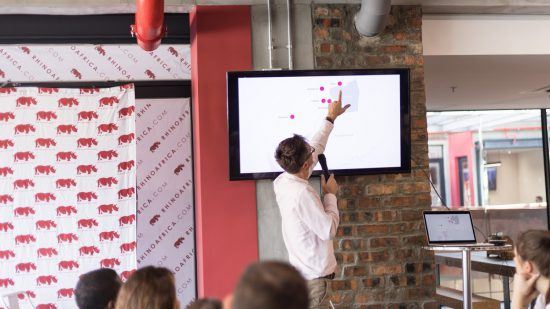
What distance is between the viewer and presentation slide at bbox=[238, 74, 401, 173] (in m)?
4.33

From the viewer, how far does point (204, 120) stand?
4.48 m

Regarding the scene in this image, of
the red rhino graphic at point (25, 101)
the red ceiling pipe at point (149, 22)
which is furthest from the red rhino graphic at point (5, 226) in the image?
the red ceiling pipe at point (149, 22)

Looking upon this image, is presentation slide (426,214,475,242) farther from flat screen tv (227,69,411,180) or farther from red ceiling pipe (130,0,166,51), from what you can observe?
red ceiling pipe (130,0,166,51)

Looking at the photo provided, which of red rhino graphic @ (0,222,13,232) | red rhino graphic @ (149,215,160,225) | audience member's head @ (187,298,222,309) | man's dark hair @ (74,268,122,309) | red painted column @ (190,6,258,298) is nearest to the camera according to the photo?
audience member's head @ (187,298,222,309)

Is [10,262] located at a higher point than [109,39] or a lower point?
lower

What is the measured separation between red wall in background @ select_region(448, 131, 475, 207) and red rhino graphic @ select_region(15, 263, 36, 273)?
1411 centimetres

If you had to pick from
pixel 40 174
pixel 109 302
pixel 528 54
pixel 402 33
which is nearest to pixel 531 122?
pixel 528 54

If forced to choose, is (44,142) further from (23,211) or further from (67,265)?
(67,265)

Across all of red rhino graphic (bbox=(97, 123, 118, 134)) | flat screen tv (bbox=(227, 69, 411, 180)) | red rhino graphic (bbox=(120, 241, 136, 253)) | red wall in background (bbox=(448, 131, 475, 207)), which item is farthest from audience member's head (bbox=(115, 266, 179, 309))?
red wall in background (bbox=(448, 131, 475, 207))

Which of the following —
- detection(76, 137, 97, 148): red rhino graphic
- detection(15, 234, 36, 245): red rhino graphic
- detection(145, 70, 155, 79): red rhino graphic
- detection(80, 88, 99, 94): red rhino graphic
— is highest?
detection(145, 70, 155, 79): red rhino graphic

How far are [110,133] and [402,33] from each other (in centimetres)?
221

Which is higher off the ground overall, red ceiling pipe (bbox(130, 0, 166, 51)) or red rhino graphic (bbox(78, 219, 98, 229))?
red ceiling pipe (bbox(130, 0, 166, 51))

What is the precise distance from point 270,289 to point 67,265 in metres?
4.05

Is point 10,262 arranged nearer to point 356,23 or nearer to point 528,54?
point 356,23
